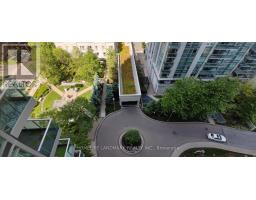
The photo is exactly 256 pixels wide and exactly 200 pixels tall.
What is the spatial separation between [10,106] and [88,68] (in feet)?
53.3

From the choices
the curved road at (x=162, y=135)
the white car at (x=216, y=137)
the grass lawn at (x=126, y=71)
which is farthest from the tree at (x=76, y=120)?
the white car at (x=216, y=137)

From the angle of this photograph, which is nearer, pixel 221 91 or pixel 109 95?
pixel 221 91

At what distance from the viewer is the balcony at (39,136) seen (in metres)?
9.51

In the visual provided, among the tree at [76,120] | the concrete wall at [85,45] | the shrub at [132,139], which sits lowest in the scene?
the shrub at [132,139]

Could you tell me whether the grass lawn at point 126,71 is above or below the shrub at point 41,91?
above

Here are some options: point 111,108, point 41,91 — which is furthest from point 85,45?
point 111,108

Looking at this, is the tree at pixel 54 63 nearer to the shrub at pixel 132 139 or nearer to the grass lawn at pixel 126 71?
the grass lawn at pixel 126 71

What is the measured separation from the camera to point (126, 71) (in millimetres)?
24609

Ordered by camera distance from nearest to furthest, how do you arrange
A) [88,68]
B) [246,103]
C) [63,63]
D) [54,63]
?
[246,103]
[88,68]
[54,63]
[63,63]

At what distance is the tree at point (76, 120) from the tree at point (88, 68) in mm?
5092

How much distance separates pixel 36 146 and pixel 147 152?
1266cm

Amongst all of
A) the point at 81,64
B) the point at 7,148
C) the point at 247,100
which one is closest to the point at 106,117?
the point at 81,64

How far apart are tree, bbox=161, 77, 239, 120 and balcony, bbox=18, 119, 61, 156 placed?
1245 cm

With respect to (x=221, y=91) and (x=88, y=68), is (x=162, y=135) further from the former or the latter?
(x=88, y=68)
